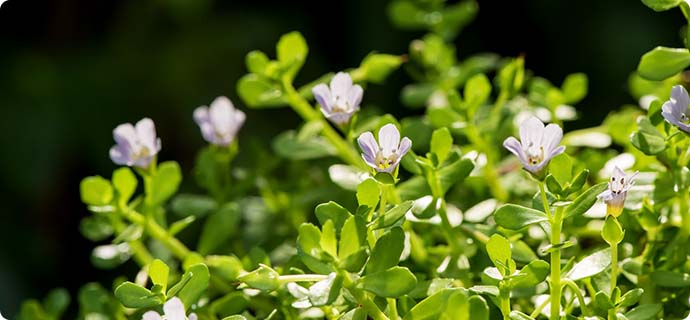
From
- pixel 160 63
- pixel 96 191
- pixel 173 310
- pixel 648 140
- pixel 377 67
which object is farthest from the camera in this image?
pixel 160 63

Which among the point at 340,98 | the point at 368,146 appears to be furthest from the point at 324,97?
the point at 368,146

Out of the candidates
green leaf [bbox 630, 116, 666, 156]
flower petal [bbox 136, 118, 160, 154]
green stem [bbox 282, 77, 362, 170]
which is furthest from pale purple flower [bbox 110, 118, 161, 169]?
green leaf [bbox 630, 116, 666, 156]

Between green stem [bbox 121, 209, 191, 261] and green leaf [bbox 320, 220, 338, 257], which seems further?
green stem [bbox 121, 209, 191, 261]

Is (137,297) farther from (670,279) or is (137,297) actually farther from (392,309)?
(670,279)

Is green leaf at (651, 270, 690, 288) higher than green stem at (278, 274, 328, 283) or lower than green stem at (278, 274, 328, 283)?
lower

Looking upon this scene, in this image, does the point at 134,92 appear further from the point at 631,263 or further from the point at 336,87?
the point at 631,263

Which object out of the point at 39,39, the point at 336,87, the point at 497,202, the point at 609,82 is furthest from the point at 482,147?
the point at 39,39

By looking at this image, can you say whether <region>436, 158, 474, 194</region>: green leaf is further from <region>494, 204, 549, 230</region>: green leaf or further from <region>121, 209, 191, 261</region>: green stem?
<region>121, 209, 191, 261</region>: green stem
